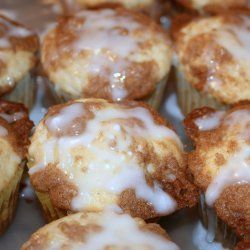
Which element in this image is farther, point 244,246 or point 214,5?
point 214,5

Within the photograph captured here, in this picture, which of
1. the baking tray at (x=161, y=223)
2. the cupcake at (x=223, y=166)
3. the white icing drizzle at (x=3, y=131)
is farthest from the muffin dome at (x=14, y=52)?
the cupcake at (x=223, y=166)

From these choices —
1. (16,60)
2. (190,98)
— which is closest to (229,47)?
(190,98)

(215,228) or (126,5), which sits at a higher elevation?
(126,5)

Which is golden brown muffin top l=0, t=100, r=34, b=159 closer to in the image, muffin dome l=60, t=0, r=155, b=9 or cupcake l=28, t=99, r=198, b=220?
cupcake l=28, t=99, r=198, b=220

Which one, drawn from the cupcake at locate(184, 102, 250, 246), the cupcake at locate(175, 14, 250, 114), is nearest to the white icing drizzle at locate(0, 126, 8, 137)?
the cupcake at locate(184, 102, 250, 246)

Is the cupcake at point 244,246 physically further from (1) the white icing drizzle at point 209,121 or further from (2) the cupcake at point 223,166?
(1) the white icing drizzle at point 209,121

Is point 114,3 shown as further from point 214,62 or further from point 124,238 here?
point 124,238

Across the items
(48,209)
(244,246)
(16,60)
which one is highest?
(16,60)
